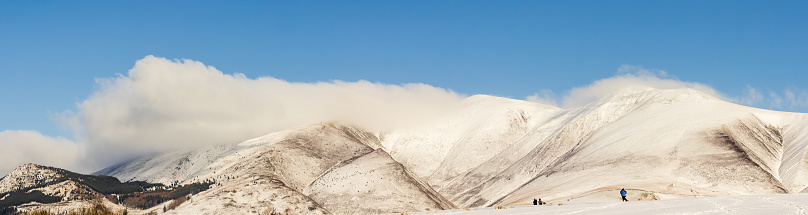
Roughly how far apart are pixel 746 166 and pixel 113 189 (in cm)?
15914

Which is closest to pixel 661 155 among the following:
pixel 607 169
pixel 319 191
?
pixel 607 169

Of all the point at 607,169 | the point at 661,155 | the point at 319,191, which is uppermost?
the point at 661,155

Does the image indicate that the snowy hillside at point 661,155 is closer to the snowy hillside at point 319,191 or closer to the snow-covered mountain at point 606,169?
the snow-covered mountain at point 606,169

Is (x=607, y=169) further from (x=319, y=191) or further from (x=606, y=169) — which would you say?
(x=319, y=191)

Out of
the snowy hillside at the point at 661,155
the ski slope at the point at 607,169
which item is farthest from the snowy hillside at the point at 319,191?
the snowy hillside at the point at 661,155

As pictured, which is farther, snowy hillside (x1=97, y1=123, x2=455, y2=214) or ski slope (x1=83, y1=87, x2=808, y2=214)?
snowy hillside (x1=97, y1=123, x2=455, y2=214)

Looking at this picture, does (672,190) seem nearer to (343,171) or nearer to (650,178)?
(650,178)

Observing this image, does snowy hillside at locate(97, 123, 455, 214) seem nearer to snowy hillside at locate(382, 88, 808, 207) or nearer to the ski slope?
the ski slope

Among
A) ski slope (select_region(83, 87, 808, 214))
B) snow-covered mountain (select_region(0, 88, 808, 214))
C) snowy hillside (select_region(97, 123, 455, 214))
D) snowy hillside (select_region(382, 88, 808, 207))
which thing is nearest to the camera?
snowy hillside (select_region(382, 88, 808, 207))

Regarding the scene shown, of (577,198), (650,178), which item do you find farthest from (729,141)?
(577,198)

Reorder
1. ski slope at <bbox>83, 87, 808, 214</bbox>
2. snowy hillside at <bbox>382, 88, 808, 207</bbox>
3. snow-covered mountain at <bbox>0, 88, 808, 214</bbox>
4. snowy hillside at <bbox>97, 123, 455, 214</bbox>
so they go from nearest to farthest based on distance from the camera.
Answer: snowy hillside at <bbox>382, 88, 808, 207</bbox>
ski slope at <bbox>83, 87, 808, 214</bbox>
snow-covered mountain at <bbox>0, 88, 808, 214</bbox>
snowy hillside at <bbox>97, 123, 455, 214</bbox>

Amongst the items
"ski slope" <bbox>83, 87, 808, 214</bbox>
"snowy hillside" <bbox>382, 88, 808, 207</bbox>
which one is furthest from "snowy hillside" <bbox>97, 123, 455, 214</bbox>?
"snowy hillside" <bbox>382, 88, 808, 207</bbox>

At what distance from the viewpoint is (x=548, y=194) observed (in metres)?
133

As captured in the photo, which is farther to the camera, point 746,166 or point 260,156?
point 260,156
